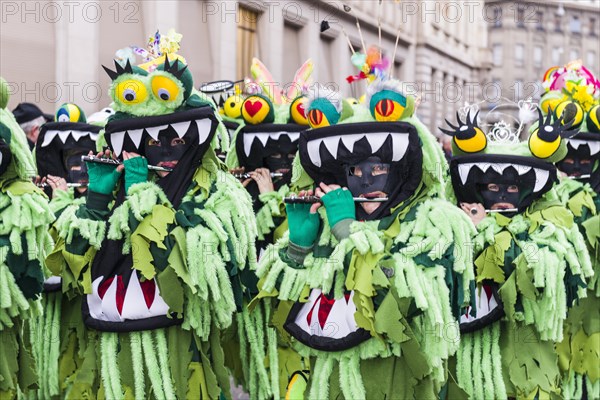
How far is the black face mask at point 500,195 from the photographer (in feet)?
13.8

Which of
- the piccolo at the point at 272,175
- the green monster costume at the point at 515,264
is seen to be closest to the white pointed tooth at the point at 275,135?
the piccolo at the point at 272,175

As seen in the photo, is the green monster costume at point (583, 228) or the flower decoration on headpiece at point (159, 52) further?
the green monster costume at point (583, 228)

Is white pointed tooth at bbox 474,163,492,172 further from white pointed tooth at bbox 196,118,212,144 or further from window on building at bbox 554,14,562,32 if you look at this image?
window on building at bbox 554,14,562,32

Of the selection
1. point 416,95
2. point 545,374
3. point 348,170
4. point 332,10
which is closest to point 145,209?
point 348,170

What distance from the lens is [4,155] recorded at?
3629 millimetres

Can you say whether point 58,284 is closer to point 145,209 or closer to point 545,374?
point 145,209

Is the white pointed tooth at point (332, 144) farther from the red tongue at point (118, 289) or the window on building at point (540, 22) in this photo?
the window on building at point (540, 22)

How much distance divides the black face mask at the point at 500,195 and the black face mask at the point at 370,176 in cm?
114

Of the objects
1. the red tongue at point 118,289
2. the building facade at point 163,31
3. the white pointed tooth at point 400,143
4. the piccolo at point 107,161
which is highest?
the building facade at point 163,31

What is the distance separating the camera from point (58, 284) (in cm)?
447

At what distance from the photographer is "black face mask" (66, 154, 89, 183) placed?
4.95 metres

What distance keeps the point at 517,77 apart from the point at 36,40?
37.7 m

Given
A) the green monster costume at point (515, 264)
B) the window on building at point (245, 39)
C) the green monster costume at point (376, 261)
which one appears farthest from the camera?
the window on building at point (245, 39)

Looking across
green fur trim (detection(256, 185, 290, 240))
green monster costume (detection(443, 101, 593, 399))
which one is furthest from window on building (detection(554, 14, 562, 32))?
green monster costume (detection(443, 101, 593, 399))
